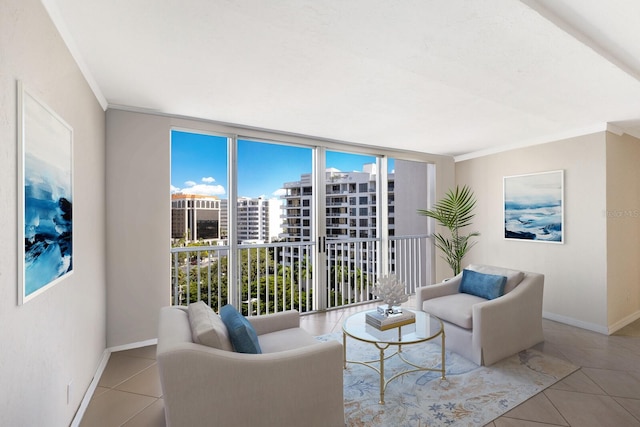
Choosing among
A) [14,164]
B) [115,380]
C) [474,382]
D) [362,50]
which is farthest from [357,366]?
[14,164]

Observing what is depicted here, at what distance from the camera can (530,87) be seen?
2.33 m

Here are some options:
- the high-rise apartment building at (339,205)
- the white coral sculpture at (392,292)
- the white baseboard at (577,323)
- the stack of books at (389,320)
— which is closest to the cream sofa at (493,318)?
the stack of books at (389,320)

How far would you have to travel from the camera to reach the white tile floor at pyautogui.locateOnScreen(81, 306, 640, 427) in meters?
1.97

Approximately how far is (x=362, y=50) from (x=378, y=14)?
13.5 inches

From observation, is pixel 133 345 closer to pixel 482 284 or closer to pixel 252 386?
pixel 252 386

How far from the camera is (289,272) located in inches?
165

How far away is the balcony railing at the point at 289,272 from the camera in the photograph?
3521mm

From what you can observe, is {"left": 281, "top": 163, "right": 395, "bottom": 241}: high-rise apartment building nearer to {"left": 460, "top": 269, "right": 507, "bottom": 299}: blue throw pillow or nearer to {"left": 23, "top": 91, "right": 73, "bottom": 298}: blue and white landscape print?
{"left": 460, "top": 269, "right": 507, "bottom": 299}: blue throw pillow

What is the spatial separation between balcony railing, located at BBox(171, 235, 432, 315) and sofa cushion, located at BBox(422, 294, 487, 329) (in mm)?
1481

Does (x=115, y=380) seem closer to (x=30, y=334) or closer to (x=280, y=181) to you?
(x=30, y=334)

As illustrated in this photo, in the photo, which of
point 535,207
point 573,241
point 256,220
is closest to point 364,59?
point 256,220

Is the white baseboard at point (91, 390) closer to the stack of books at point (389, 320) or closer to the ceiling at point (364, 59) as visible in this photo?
the stack of books at point (389, 320)

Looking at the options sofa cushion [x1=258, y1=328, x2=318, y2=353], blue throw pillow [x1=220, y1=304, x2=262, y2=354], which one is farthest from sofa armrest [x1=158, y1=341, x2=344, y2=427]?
sofa cushion [x1=258, y1=328, x2=318, y2=353]

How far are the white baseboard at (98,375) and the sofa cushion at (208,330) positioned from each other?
95 cm
